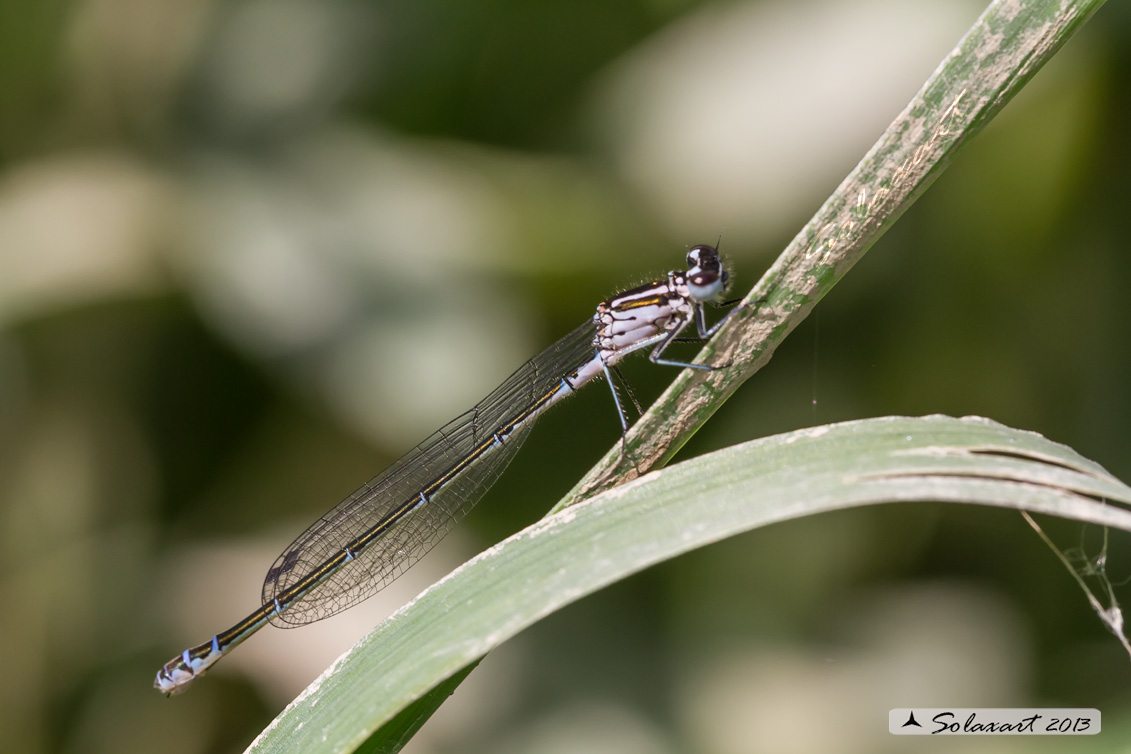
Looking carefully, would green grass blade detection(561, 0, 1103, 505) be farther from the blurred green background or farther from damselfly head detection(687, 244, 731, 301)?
the blurred green background

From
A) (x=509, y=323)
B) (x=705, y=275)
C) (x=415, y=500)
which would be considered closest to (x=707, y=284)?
(x=705, y=275)

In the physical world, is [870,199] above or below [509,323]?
below

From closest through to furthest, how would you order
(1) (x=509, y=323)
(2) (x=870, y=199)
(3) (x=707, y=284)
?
(2) (x=870, y=199) → (3) (x=707, y=284) → (1) (x=509, y=323)

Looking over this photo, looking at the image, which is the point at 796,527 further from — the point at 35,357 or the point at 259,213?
the point at 35,357

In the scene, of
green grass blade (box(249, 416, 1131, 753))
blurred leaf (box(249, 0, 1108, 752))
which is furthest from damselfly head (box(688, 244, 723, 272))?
green grass blade (box(249, 416, 1131, 753))

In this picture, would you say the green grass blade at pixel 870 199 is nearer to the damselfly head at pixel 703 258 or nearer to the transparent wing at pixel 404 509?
the damselfly head at pixel 703 258

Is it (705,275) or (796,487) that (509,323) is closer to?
(705,275)

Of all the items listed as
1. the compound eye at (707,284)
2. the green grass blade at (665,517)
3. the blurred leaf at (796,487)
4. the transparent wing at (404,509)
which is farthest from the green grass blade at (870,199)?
the transparent wing at (404,509)
